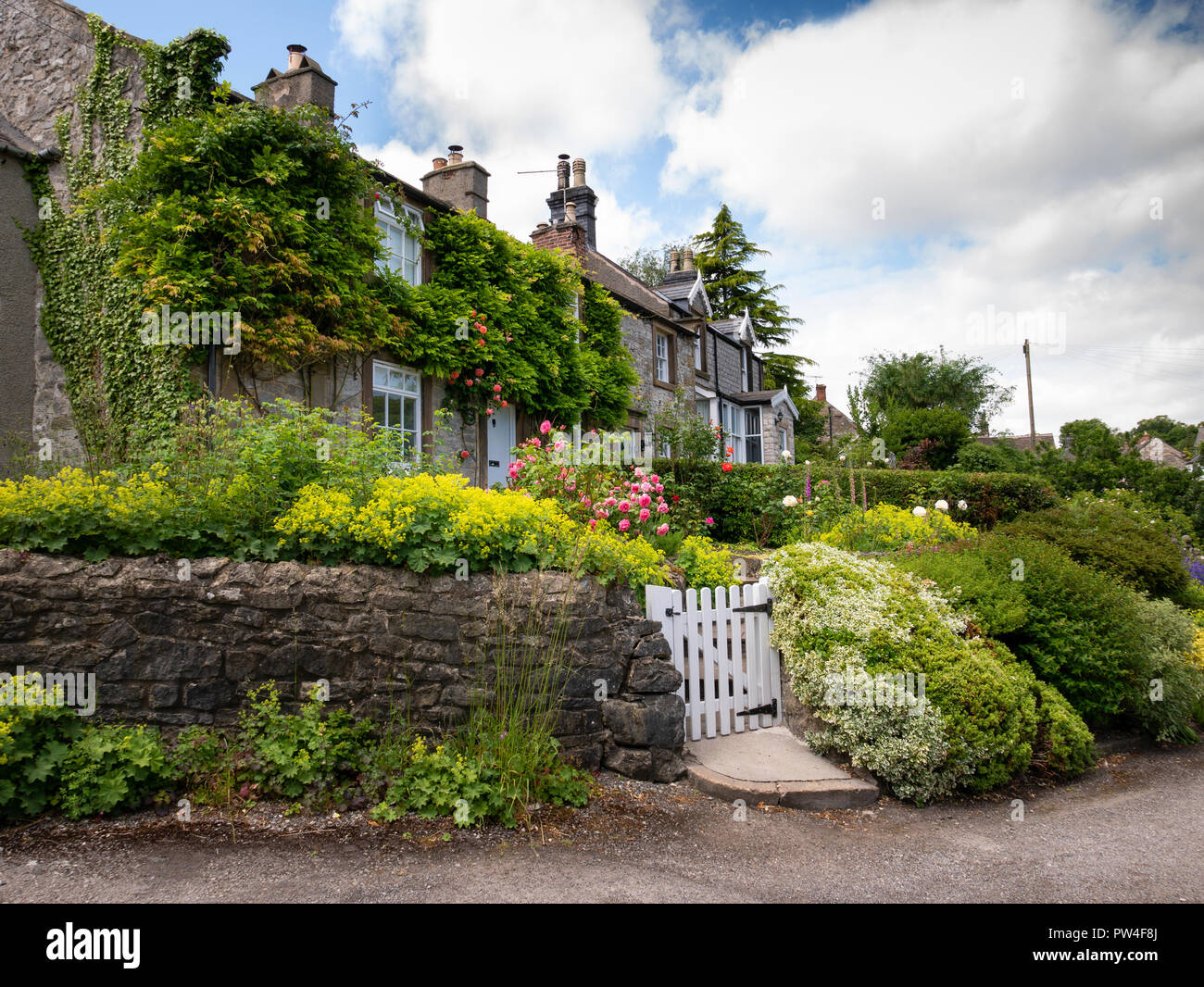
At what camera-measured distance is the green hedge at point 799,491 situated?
41.0ft

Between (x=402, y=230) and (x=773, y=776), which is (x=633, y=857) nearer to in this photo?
(x=773, y=776)

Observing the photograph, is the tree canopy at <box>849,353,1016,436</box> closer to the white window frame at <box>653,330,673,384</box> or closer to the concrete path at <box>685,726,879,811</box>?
the white window frame at <box>653,330,673,384</box>

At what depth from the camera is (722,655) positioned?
6082 mm

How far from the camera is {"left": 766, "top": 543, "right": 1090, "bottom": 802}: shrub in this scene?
521cm

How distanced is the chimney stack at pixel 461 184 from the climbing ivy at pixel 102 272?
4.93 metres

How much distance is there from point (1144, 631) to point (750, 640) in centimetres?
375

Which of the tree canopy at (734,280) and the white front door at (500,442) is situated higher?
the tree canopy at (734,280)

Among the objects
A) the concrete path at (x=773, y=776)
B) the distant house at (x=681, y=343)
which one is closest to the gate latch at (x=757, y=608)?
the concrete path at (x=773, y=776)

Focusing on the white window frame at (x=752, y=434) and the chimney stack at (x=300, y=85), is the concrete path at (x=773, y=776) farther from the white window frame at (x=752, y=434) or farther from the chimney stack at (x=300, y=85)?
the white window frame at (x=752, y=434)

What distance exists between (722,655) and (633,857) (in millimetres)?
2257

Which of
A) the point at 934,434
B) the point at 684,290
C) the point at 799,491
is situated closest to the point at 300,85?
the point at 799,491

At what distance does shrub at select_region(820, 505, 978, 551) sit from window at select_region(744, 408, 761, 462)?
57.3 ft
